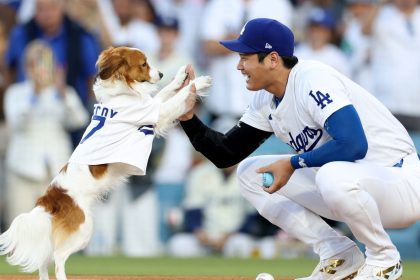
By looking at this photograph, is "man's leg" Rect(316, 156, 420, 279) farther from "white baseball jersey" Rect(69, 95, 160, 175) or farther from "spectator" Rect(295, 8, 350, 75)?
"spectator" Rect(295, 8, 350, 75)

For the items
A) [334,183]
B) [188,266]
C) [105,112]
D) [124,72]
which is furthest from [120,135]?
[188,266]

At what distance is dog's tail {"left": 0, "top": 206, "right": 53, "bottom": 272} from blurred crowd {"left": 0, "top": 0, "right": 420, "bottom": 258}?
4.53m

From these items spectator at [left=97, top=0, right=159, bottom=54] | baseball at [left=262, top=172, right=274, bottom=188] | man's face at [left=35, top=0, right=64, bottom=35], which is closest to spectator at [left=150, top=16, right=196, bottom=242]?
spectator at [left=97, top=0, right=159, bottom=54]

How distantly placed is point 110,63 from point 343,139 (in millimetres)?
1816

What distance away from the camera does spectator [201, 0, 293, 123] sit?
429 inches

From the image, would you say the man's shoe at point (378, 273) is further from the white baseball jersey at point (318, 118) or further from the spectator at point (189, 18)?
the spectator at point (189, 18)

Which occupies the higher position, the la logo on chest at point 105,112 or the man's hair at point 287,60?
the man's hair at point 287,60

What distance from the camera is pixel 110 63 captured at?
21.8 feet

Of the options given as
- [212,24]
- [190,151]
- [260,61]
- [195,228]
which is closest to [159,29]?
[212,24]

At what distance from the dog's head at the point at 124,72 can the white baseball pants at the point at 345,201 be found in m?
0.89

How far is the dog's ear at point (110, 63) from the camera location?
6602 mm

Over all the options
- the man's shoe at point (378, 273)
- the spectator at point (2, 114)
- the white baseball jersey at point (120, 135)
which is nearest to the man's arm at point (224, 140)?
the white baseball jersey at point (120, 135)

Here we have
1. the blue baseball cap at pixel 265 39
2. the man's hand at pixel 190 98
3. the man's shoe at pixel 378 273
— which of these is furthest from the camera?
the man's hand at pixel 190 98

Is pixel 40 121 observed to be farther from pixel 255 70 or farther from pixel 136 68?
pixel 255 70
